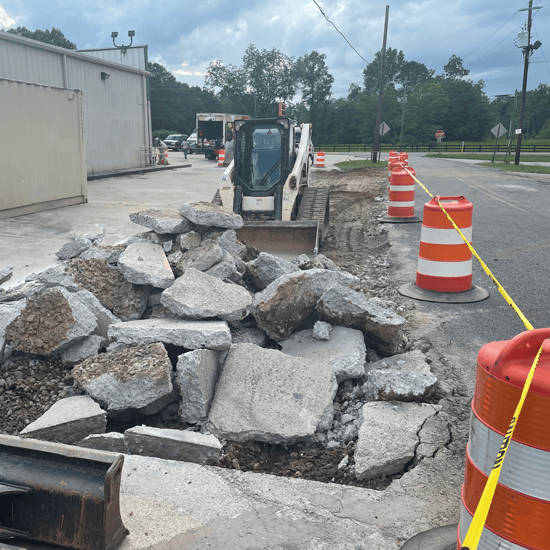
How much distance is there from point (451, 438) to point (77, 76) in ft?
74.8

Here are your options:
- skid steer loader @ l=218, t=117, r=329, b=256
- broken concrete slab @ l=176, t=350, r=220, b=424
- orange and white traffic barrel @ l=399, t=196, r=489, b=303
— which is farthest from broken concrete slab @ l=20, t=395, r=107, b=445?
skid steer loader @ l=218, t=117, r=329, b=256

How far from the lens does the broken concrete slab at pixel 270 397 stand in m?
3.68

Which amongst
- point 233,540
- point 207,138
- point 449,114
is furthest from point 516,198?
point 449,114

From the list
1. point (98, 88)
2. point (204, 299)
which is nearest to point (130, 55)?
point (98, 88)

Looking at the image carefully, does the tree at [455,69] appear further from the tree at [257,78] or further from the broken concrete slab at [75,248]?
the broken concrete slab at [75,248]

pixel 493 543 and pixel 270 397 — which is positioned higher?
pixel 493 543

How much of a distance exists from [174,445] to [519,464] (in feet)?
6.77

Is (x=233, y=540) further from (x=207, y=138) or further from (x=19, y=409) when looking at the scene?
(x=207, y=138)

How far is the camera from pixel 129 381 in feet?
12.3

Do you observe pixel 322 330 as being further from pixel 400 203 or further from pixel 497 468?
pixel 400 203

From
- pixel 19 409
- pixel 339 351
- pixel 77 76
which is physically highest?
pixel 77 76

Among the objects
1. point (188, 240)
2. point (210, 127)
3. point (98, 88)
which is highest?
point (98, 88)

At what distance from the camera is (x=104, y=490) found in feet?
7.82

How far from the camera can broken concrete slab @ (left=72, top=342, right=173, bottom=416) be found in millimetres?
3723
